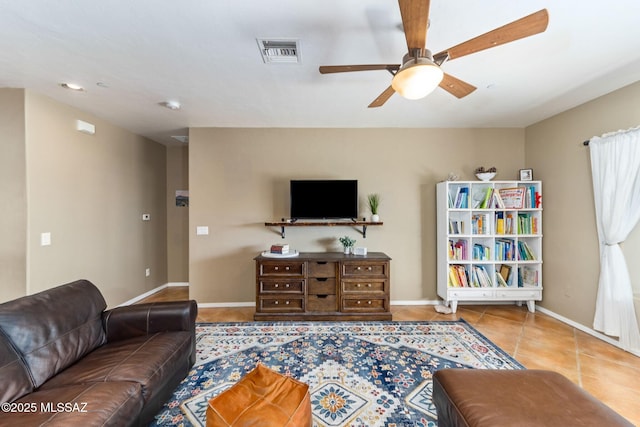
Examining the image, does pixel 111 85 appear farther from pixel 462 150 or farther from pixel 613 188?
pixel 613 188

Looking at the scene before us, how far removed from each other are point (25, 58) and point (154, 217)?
2.80 metres

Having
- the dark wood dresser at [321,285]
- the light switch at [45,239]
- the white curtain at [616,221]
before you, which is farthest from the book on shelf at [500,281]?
the light switch at [45,239]

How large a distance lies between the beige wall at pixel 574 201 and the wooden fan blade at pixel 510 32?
224 cm

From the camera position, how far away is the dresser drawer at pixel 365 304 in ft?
10.4

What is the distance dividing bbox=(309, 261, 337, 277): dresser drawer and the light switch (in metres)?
2.87

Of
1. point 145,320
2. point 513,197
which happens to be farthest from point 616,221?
point 145,320

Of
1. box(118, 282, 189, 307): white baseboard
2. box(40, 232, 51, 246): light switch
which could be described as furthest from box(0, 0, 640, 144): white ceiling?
box(118, 282, 189, 307): white baseboard

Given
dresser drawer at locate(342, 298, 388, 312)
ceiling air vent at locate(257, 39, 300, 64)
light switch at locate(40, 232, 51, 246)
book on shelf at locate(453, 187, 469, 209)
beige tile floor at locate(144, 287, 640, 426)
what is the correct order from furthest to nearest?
book on shelf at locate(453, 187, 469, 209) < dresser drawer at locate(342, 298, 388, 312) < light switch at locate(40, 232, 51, 246) < beige tile floor at locate(144, 287, 640, 426) < ceiling air vent at locate(257, 39, 300, 64)

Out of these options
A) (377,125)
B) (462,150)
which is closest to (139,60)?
(377,125)

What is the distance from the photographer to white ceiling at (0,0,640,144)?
1.55 metres

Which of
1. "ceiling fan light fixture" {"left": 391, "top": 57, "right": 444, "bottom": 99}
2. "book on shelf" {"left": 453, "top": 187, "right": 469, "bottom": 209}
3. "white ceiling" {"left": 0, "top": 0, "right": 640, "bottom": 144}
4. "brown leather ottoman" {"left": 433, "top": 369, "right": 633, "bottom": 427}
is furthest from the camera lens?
"book on shelf" {"left": 453, "top": 187, "right": 469, "bottom": 209}

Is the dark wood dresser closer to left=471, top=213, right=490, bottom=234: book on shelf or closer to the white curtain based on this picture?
left=471, top=213, right=490, bottom=234: book on shelf

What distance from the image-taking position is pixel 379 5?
1.52 meters

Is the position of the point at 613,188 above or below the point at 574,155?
below
